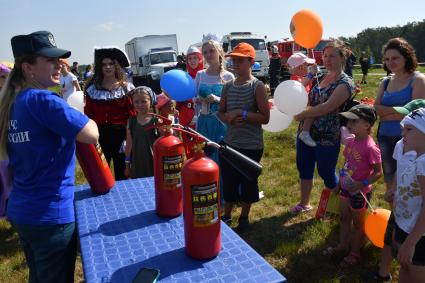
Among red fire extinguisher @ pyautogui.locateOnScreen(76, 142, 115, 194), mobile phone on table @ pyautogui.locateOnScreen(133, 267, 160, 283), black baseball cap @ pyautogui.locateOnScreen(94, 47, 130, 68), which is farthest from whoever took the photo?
black baseball cap @ pyautogui.locateOnScreen(94, 47, 130, 68)

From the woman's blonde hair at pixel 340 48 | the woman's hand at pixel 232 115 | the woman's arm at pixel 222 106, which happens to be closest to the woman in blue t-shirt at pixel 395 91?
the woman's blonde hair at pixel 340 48

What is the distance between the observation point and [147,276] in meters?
1.42

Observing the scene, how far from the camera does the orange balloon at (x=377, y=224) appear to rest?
2.70m

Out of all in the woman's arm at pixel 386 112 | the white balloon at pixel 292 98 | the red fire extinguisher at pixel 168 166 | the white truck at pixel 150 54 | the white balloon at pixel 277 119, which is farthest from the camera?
the white truck at pixel 150 54

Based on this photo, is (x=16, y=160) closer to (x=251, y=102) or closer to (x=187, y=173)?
(x=187, y=173)

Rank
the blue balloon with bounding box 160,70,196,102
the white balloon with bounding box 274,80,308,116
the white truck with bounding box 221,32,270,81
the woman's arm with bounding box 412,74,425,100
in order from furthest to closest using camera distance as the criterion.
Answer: the white truck with bounding box 221,32,270,81 → the blue balloon with bounding box 160,70,196,102 → the white balloon with bounding box 274,80,308,116 → the woman's arm with bounding box 412,74,425,100

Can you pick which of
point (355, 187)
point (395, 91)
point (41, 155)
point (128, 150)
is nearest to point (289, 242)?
point (355, 187)

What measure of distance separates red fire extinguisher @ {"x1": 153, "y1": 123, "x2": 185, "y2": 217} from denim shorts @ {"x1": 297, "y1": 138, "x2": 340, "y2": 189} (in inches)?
81.6

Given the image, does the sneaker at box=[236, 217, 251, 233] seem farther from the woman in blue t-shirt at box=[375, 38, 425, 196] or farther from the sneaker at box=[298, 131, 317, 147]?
the woman in blue t-shirt at box=[375, 38, 425, 196]

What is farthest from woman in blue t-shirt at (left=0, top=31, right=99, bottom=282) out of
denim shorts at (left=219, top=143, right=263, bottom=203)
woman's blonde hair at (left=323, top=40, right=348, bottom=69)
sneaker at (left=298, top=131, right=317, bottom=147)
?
woman's blonde hair at (left=323, top=40, right=348, bottom=69)

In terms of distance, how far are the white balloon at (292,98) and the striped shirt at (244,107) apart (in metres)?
0.39

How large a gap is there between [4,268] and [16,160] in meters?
2.12

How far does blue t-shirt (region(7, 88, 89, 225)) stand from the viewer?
1702mm

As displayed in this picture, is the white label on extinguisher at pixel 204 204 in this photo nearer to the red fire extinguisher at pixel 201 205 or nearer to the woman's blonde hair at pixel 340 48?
the red fire extinguisher at pixel 201 205
